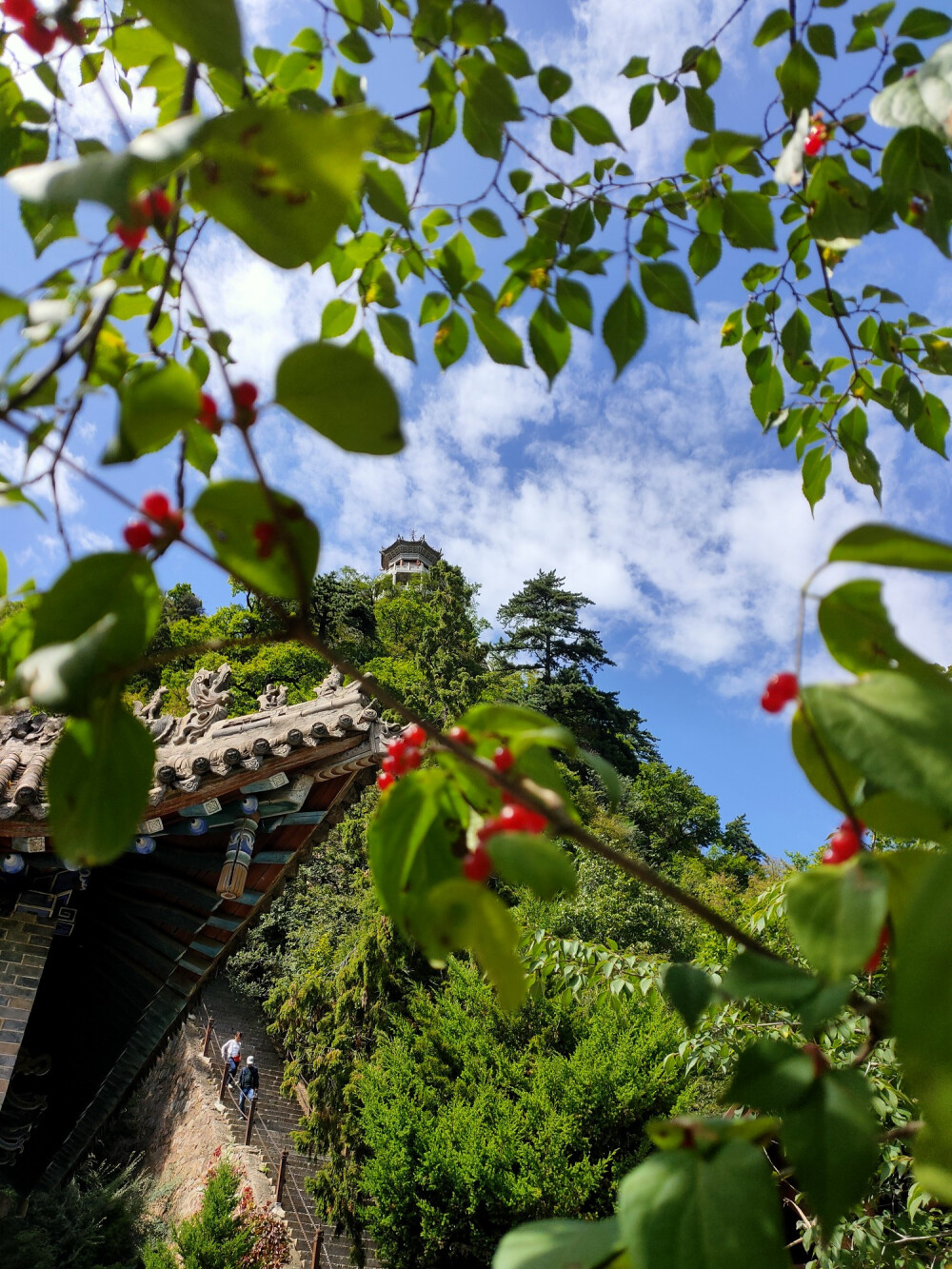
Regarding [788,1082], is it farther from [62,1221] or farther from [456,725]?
[62,1221]

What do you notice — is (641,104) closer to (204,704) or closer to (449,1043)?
(204,704)

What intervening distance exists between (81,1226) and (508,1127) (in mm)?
3480

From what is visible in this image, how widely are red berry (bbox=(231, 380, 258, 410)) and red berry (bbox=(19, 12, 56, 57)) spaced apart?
0.52 metres

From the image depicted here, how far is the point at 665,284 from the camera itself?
850 mm

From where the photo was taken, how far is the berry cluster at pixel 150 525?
0.42m

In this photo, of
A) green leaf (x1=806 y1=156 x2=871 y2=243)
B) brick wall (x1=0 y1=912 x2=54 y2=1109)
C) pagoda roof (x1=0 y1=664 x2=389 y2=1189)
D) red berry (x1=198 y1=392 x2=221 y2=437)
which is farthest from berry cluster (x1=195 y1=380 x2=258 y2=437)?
brick wall (x1=0 y1=912 x2=54 y2=1109)

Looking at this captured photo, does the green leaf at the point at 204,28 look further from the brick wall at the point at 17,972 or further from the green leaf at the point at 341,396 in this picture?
the brick wall at the point at 17,972

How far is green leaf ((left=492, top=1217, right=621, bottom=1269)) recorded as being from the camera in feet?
1.06

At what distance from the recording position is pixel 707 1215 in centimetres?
30

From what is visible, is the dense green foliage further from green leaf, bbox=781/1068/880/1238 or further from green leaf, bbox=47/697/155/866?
green leaf, bbox=781/1068/880/1238

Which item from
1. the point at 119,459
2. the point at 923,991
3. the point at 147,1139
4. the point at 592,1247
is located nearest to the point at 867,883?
the point at 923,991

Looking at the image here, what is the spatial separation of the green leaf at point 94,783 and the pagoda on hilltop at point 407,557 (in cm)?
3881

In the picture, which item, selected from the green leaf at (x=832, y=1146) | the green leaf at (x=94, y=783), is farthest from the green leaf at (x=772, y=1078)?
the green leaf at (x=94, y=783)

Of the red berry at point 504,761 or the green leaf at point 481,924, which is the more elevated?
the red berry at point 504,761
